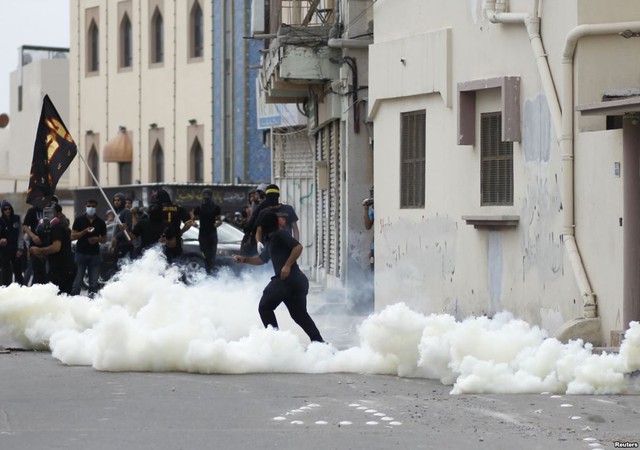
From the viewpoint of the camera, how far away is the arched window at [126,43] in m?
51.4

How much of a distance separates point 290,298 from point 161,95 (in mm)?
35600

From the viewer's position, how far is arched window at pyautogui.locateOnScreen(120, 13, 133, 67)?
169ft

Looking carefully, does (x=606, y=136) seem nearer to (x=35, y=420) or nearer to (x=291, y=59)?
(x=35, y=420)

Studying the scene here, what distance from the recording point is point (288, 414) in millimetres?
10828

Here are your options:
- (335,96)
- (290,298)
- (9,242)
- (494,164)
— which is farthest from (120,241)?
(290,298)

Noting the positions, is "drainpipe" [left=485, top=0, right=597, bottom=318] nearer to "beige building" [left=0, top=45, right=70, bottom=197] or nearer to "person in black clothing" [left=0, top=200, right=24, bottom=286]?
"person in black clothing" [left=0, top=200, right=24, bottom=286]

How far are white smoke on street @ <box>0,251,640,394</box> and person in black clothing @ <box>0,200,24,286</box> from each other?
8613mm

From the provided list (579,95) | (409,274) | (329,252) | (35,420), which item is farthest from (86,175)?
(35,420)

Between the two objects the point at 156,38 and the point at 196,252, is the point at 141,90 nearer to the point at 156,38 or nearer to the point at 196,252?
the point at 156,38

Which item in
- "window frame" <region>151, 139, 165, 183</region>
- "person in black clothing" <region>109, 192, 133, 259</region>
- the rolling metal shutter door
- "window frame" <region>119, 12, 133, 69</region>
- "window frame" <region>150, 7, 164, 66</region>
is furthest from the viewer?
"window frame" <region>119, 12, 133, 69</region>

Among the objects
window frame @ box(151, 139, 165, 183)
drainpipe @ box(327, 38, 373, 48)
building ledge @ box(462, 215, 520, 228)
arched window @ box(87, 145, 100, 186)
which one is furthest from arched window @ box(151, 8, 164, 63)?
building ledge @ box(462, 215, 520, 228)

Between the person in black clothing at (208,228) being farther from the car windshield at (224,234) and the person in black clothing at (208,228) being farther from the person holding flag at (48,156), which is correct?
the person holding flag at (48,156)

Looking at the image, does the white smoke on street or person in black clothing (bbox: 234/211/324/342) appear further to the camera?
person in black clothing (bbox: 234/211/324/342)

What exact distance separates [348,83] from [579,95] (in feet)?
30.4
